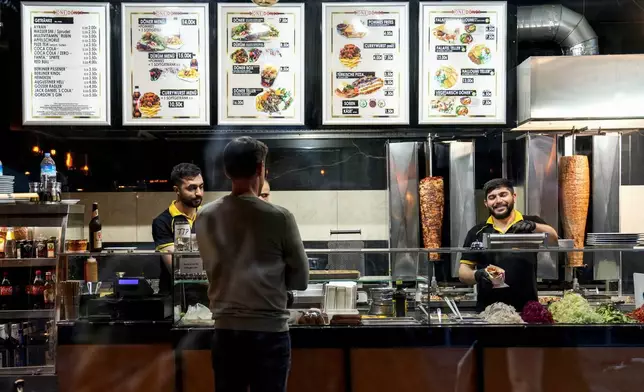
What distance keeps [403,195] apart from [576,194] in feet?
4.77

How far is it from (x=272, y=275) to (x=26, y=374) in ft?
7.77

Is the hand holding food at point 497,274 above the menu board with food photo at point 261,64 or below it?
below

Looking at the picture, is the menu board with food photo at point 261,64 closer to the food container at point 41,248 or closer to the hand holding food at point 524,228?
the food container at point 41,248

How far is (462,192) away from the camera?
5078 mm

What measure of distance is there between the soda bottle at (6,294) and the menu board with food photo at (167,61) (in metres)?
1.57

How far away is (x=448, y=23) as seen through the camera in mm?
4590

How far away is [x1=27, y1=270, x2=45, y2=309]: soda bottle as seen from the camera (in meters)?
4.18

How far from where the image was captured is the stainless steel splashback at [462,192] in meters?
5.07

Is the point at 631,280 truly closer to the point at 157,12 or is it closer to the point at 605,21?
the point at 605,21

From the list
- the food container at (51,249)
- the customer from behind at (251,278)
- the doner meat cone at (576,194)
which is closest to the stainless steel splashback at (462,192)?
the doner meat cone at (576,194)

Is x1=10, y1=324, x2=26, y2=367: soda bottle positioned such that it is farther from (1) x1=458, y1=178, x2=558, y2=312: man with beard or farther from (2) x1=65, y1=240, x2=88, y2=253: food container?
(1) x1=458, y1=178, x2=558, y2=312: man with beard

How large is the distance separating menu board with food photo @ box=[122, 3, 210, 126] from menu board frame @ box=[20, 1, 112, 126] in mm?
137

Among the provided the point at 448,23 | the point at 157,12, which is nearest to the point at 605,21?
the point at 448,23

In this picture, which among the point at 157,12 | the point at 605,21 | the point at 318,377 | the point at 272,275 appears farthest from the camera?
the point at 605,21
